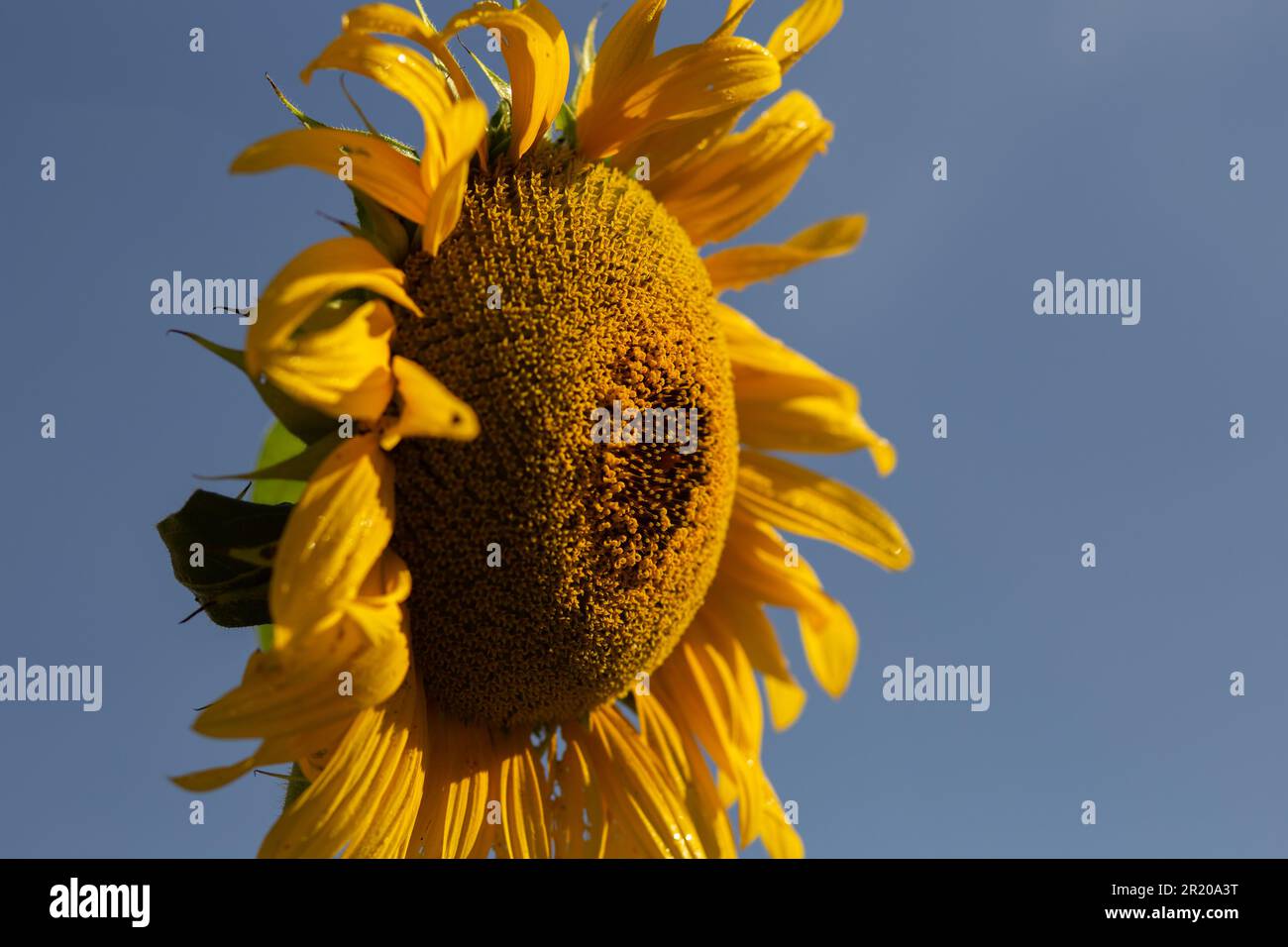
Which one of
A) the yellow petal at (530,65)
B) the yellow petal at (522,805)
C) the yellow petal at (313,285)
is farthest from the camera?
the yellow petal at (522,805)

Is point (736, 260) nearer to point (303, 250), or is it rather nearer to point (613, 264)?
point (613, 264)

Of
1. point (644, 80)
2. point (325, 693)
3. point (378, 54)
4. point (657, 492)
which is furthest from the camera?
point (644, 80)

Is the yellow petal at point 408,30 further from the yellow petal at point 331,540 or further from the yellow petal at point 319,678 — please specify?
the yellow petal at point 319,678

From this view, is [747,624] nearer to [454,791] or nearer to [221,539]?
[454,791]

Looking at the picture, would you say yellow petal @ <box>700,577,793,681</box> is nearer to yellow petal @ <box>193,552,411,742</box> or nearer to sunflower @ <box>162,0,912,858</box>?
sunflower @ <box>162,0,912,858</box>

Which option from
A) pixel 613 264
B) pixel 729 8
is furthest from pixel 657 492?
pixel 729 8

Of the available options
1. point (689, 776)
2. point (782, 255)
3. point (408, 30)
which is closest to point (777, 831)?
point (689, 776)

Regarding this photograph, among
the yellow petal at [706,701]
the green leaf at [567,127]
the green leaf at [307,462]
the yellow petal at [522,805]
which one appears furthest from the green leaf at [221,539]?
the yellow petal at [706,701]
